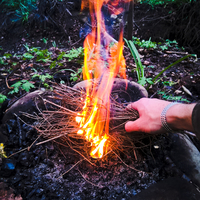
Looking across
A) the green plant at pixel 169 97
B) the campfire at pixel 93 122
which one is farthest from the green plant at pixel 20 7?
the green plant at pixel 169 97

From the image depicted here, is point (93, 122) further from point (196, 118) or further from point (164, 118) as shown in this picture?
point (196, 118)

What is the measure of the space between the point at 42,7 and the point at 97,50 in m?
2.74

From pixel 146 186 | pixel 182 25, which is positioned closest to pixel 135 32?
pixel 182 25

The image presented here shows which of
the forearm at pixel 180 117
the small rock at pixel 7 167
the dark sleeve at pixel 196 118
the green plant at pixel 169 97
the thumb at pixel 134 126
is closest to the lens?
the dark sleeve at pixel 196 118

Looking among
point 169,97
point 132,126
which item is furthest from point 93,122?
point 169,97

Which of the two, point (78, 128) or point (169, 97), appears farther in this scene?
point (169, 97)

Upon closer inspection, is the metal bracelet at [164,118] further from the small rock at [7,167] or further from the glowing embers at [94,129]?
the small rock at [7,167]

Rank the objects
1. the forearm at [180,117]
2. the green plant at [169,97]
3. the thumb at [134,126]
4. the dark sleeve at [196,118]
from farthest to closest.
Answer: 1. the green plant at [169,97]
2. the thumb at [134,126]
3. the forearm at [180,117]
4. the dark sleeve at [196,118]

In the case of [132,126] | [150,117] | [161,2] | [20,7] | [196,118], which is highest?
[161,2]

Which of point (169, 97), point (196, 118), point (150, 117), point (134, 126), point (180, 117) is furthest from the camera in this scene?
point (169, 97)

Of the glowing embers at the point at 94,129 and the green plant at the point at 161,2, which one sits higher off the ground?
the green plant at the point at 161,2

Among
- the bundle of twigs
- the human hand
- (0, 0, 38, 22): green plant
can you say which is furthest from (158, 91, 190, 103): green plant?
(0, 0, 38, 22): green plant

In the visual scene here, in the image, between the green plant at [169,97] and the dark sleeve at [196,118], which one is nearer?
the dark sleeve at [196,118]

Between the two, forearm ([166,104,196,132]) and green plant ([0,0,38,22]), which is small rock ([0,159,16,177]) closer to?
forearm ([166,104,196,132])
